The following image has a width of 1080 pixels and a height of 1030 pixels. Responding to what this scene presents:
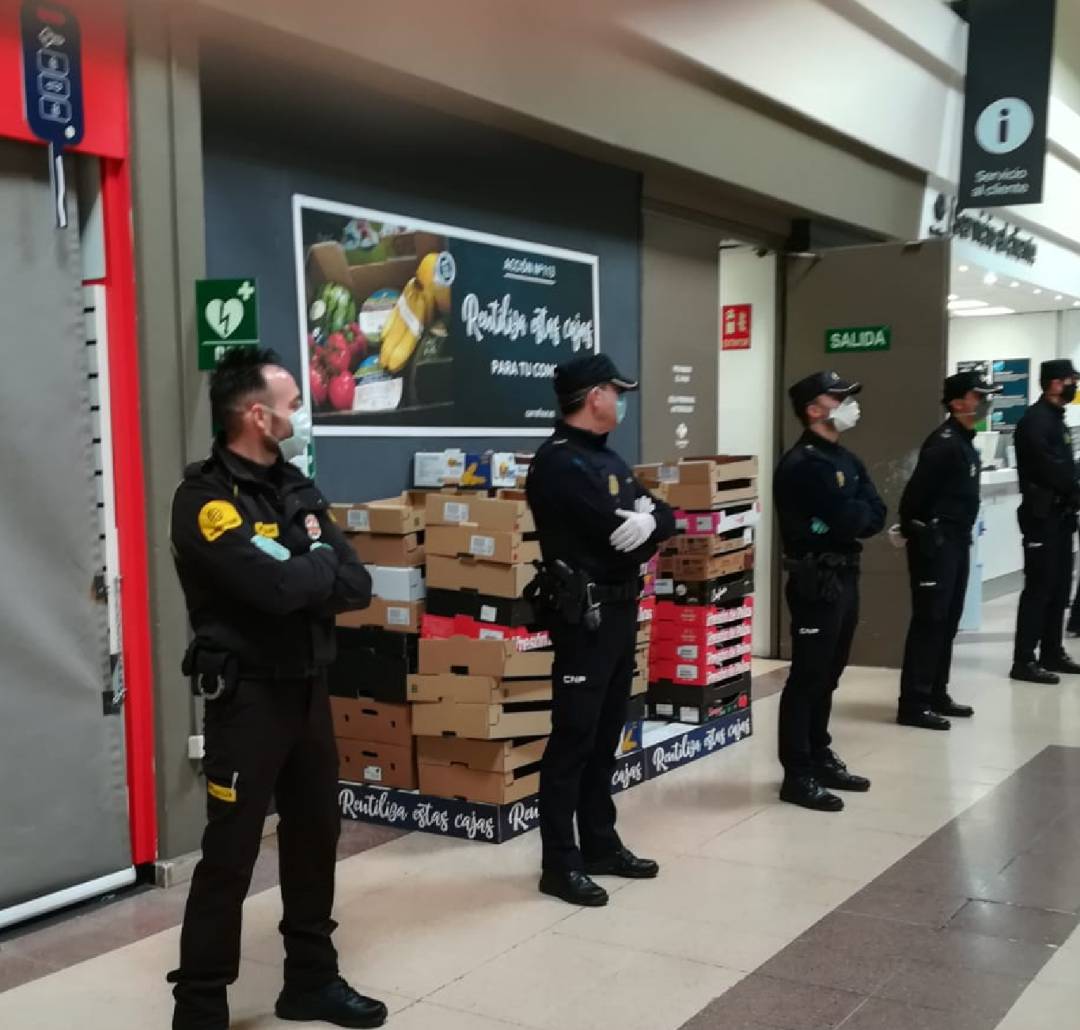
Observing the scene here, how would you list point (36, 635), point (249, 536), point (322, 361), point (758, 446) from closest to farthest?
point (249, 536) → point (36, 635) → point (322, 361) → point (758, 446)

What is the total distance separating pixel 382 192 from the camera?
16.5 ft

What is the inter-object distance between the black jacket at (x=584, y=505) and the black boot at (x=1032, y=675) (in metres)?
4.11

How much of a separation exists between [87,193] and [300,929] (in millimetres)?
2297

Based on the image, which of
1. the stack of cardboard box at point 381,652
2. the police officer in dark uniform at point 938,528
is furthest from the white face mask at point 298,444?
the police officer in dark uniform at point 938,528

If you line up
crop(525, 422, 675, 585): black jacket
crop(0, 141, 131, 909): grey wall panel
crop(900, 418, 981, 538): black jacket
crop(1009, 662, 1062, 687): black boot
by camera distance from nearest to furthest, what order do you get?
crop(0, 141, 131, 909): grey wall panel < crop(525, 422, 675, 585): black jacket < crop(900, 418, 981, 538): black jacket < crop(1009, 662, 1062, 687): black boot

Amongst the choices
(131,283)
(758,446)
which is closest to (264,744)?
(131,283)

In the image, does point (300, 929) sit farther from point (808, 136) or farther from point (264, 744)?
point (808, 136)

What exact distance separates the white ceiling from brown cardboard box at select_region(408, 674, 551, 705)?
6.84 m

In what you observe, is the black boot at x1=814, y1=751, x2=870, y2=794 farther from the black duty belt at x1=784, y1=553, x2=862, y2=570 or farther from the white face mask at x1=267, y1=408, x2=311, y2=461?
the white face mask at x1=267, y1=408, x2=311, y2=461

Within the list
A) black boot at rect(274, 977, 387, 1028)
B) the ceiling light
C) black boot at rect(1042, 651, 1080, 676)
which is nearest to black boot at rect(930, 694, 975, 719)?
black boot at rect(1042, 651, 1080, 676)

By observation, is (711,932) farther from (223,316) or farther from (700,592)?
(223,316)

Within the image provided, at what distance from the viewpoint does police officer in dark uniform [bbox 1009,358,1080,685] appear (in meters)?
6.68

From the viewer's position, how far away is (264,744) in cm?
264

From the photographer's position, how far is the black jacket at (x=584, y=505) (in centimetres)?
356
